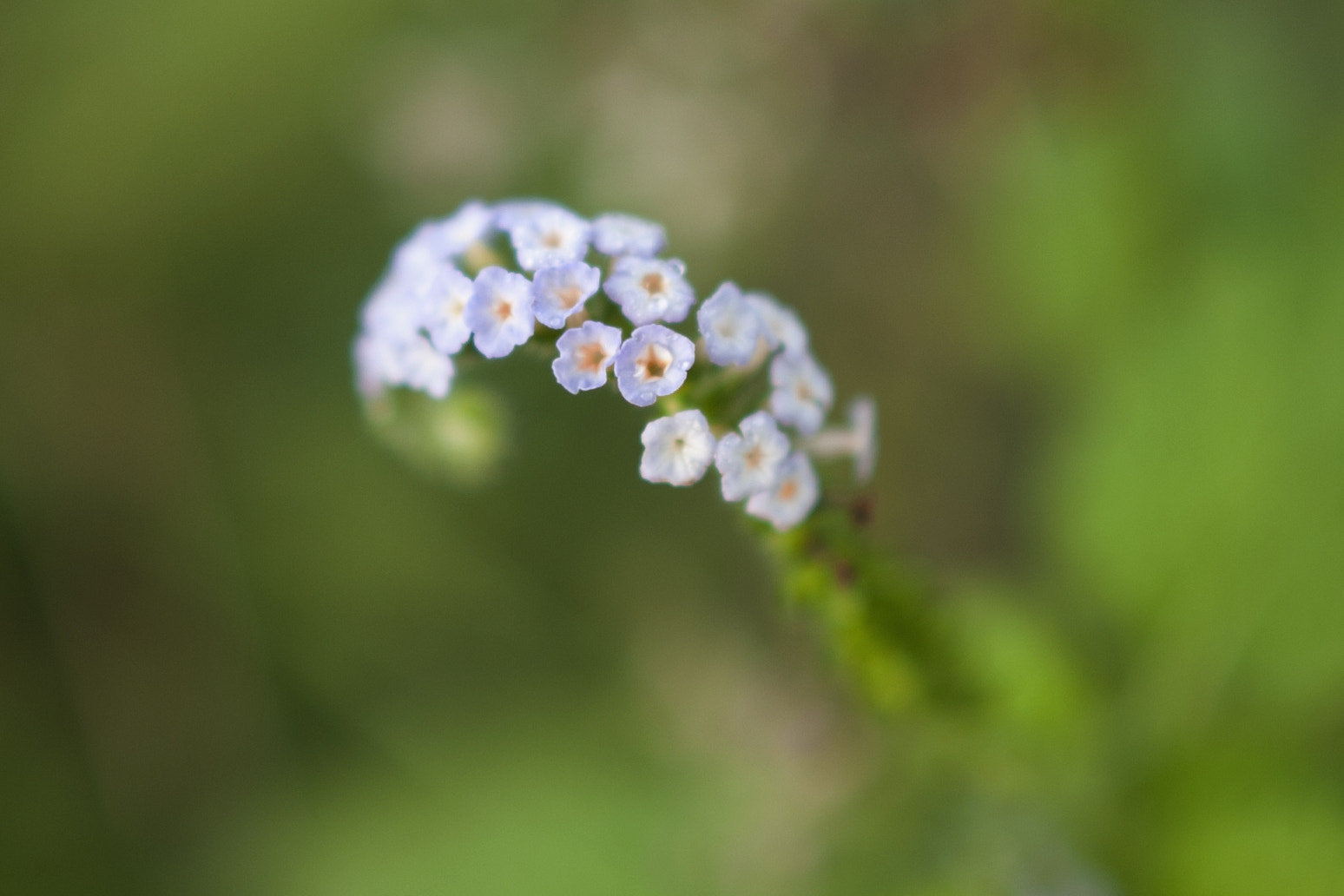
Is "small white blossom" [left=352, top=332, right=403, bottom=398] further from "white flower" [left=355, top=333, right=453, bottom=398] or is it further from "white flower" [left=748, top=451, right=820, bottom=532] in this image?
"white flower" [left=748, top=451, right=820, bottom=532]

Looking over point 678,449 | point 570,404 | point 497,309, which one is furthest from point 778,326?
point 570,404

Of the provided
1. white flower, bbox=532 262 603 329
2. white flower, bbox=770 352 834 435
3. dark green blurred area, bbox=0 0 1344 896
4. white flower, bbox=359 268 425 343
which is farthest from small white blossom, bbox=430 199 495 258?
dark green blurred area, bbox=0 0 1344 896

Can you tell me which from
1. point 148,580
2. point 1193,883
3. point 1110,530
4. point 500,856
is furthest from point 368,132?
point 1193,883

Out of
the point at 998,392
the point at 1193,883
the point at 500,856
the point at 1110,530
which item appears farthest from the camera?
the point at 998,392

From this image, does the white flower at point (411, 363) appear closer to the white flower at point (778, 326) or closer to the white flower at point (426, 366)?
the white flower at point (426, 366)

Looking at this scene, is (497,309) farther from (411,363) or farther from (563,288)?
(411,363)

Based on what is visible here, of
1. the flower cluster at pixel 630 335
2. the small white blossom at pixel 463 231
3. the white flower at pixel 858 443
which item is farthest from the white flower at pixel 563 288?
the white flower at pixel 858 443

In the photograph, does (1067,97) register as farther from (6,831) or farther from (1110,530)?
(6,831)
